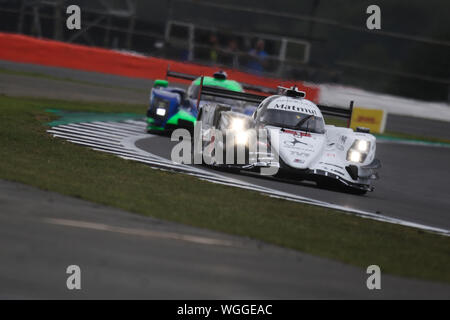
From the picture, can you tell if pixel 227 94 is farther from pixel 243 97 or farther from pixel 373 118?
pixel 373 118

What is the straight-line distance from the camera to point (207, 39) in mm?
28531

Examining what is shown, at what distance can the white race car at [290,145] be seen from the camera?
40.1ft

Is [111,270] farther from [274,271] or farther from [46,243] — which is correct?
[274,271]

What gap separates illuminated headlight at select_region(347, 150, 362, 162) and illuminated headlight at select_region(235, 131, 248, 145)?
1542 mm

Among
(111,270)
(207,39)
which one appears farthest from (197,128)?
(207,39)

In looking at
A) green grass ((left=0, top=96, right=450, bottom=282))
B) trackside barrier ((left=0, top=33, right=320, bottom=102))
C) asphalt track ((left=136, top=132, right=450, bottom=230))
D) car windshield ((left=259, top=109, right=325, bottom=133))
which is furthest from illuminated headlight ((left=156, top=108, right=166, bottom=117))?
trackside barrier ((left=0, top=33, right=320, bottom=102))

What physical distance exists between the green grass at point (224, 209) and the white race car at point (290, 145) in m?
1.30

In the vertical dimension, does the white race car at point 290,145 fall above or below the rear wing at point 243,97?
below

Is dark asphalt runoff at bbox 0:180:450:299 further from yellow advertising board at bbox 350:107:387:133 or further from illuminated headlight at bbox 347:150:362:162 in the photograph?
yellow advertising board at bbox 350:107:387:133

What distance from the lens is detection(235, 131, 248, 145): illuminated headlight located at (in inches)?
491

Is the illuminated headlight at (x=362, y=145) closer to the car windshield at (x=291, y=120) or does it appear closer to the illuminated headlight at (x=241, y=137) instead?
the car windshield at (x=291, y=120)

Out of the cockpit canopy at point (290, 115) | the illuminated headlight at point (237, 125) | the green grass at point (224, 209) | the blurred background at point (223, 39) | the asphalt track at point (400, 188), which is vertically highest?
the blurred background at point (223, 39)

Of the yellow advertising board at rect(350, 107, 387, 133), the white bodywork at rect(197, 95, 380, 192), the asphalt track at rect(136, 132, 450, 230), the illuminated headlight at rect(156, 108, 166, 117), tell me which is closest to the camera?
the asphalt track at rect(136, 132, 450, 230)

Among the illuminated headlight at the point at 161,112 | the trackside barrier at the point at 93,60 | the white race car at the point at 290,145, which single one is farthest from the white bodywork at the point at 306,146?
the trackside barrier at the point at 93,60
